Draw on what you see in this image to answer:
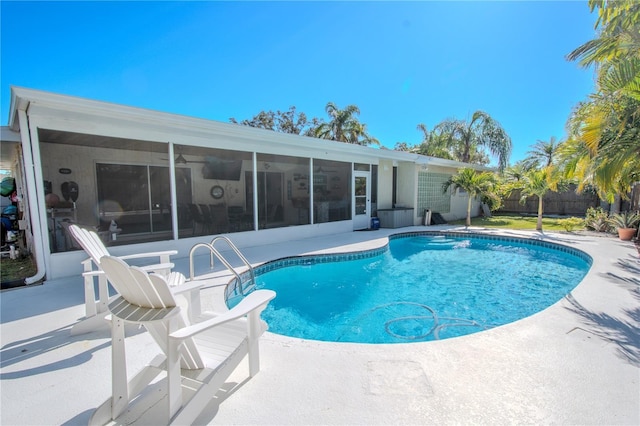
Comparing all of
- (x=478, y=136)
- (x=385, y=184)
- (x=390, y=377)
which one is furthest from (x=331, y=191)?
(x=478, y=136)

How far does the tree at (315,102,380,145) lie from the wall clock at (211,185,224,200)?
11625 millimetres

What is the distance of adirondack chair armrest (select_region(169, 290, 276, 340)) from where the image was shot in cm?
153

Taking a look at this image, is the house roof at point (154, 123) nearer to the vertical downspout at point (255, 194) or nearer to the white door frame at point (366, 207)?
the vertical downspout at point (255, 194)

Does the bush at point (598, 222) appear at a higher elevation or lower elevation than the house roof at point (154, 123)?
lower

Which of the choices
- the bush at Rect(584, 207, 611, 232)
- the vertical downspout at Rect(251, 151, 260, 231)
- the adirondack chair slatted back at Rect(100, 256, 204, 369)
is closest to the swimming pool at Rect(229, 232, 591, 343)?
the vertical downspout at Rect(251, 151, 260, 231)

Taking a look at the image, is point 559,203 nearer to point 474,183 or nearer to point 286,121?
point 474,183

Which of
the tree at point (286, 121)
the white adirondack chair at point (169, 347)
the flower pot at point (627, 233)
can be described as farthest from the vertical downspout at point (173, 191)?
the tree at point (286, 121)

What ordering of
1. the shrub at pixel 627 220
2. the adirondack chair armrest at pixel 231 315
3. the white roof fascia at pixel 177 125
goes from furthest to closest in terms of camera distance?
the shrub at pixel 627 220 → the white roof fascia at pixel 177 125 → the adirondack chair armrest at pixel 231 315

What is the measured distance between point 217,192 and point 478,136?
56.6 feet

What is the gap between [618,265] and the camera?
18.6 ft

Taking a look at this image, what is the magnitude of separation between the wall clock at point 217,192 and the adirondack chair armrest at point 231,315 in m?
8.03

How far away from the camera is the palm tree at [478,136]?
60.8 ft

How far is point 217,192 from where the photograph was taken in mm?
9719

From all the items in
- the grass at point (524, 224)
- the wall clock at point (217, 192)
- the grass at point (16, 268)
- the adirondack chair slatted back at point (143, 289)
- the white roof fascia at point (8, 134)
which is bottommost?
the grass at point (16, 268)
